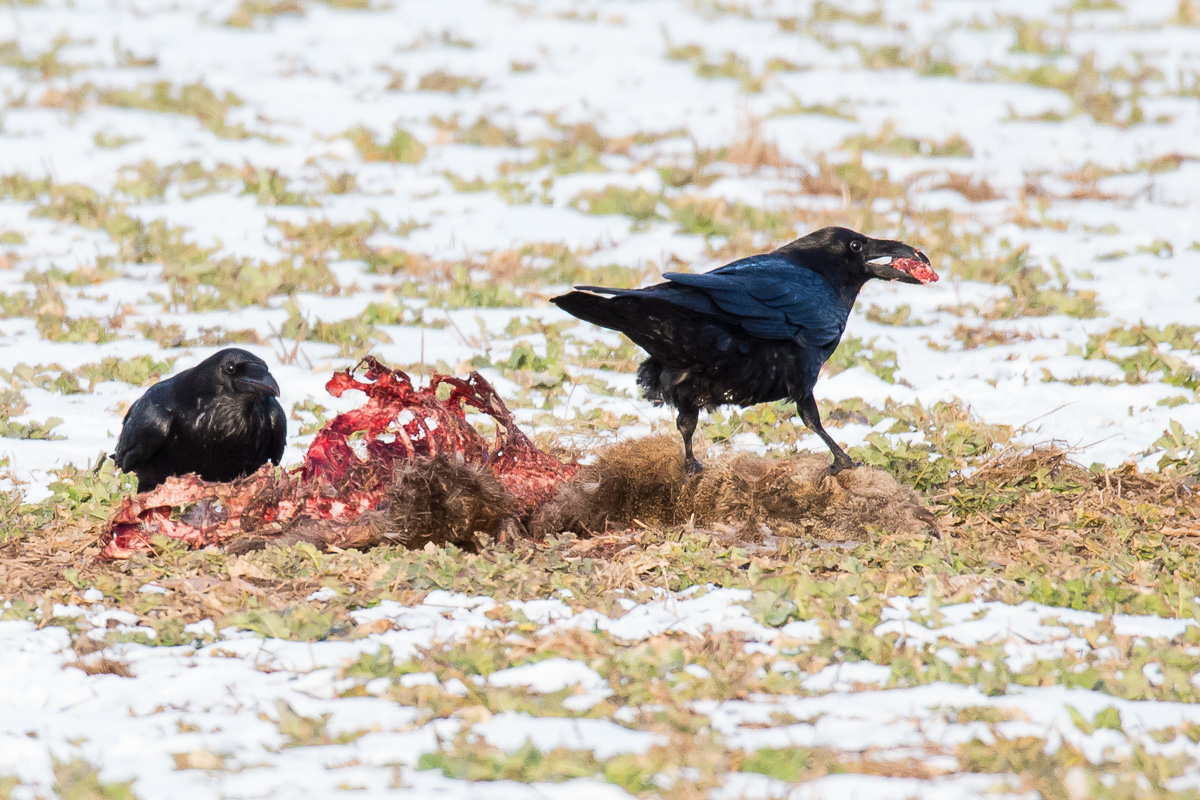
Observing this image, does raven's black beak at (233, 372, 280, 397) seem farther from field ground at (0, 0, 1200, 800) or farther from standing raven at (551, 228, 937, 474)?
standing raven at (551, 228, 937, 474)

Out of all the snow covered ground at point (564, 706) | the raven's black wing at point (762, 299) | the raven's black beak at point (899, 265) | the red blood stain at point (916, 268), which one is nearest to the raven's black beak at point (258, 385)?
the raven's black wing at point (762, 299)

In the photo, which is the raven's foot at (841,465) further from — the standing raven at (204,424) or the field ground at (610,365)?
the standing raven at (204,424)

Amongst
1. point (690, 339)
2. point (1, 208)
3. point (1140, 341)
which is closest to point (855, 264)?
point (690, 339)

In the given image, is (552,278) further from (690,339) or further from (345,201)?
(690,339)

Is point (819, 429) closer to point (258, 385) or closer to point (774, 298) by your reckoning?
point (774, 298)

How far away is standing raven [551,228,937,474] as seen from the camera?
579 centimetres

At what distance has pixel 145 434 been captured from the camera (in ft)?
19.5

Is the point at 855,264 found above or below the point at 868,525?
above

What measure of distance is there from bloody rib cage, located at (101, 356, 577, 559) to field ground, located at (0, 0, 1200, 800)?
1.09 ft

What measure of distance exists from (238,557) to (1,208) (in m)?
7.12

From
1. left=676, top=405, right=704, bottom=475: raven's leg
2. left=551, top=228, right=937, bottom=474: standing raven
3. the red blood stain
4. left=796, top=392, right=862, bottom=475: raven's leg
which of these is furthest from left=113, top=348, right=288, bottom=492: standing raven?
the red blood stain

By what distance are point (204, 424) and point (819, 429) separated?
2.80 meters

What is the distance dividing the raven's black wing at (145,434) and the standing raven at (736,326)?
191cm

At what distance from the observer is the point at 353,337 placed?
8.46 meters
